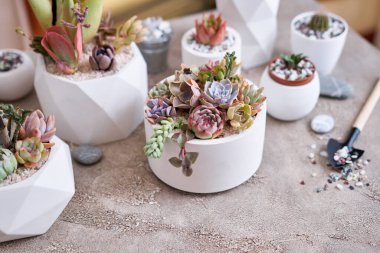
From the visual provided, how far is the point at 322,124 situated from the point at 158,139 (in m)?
0.36

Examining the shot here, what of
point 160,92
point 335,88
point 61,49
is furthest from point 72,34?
point 335,88

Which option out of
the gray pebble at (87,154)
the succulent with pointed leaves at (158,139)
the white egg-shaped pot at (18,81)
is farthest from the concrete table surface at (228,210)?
the white egg-shaped pot at (18,81)

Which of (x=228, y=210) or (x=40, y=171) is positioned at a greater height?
(x=40, y=171)

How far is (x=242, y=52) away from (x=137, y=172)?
14.9 inches

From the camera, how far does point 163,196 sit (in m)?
0.90

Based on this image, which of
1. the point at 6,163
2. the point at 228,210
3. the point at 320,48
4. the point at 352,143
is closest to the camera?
the point at 6,163

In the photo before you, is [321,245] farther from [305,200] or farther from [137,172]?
[137,172]

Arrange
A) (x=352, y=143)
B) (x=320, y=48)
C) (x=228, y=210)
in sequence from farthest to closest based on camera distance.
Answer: (x=320, y=48) < (x=352, y=143) < (x=228, y=210)

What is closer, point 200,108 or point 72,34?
point 200,108

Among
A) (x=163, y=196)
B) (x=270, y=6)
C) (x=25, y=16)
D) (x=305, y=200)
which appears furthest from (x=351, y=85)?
(x=25, y=16)

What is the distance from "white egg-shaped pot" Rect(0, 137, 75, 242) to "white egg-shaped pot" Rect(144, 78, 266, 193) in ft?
0.50

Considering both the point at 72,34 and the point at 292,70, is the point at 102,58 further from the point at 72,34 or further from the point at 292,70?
the point at 292,70

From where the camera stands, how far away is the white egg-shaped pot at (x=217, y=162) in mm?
829

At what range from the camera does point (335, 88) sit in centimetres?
109
